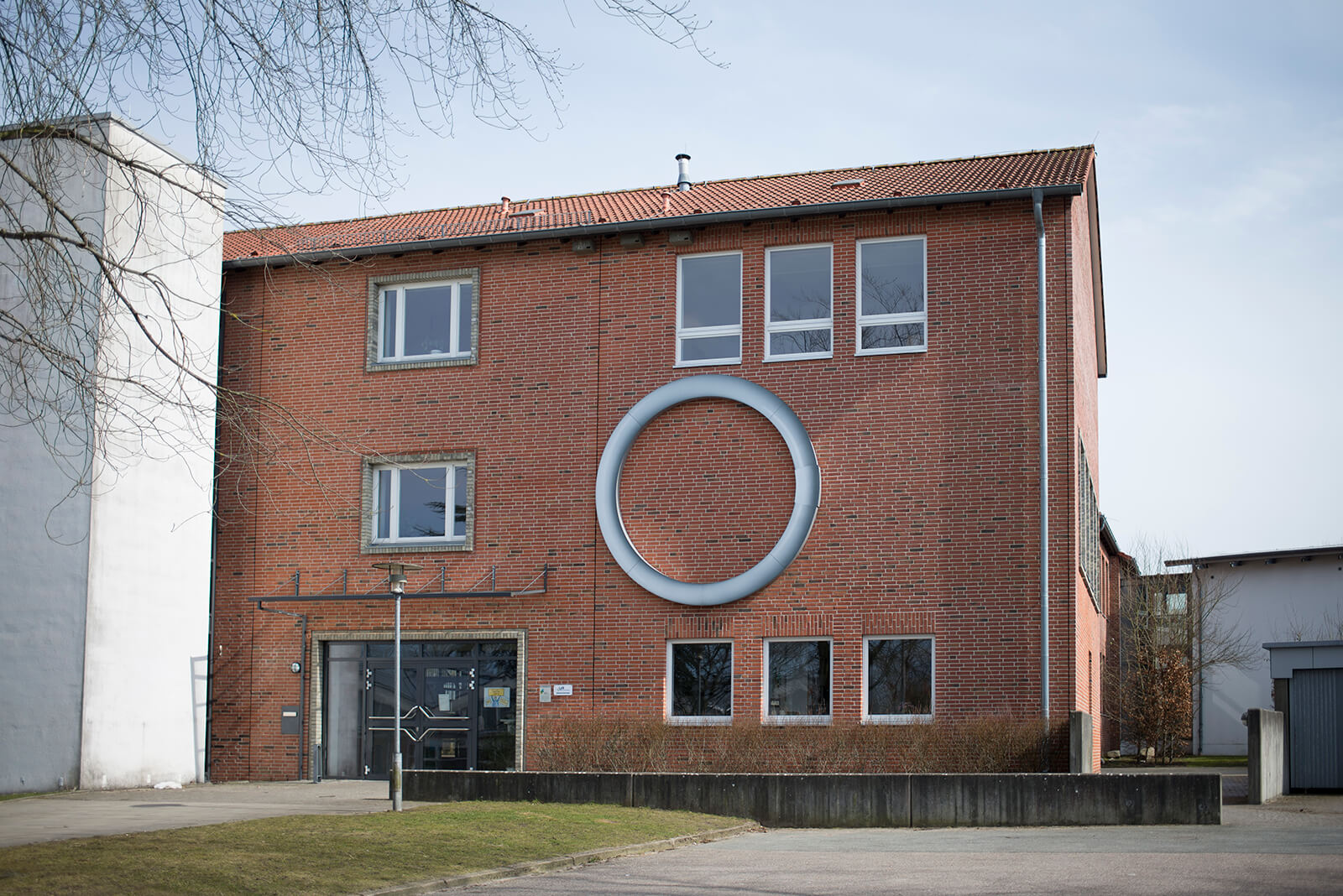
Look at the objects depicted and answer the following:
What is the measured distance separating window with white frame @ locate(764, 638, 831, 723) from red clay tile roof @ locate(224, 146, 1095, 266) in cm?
668

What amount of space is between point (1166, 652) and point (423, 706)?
21848 millimetres

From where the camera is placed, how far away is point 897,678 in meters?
20.9

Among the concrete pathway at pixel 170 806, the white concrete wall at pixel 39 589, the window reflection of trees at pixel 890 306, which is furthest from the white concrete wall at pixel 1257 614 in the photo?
the white concrete wall at pixel 39 589

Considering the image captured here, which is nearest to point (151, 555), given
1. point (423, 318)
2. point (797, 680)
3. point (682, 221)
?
point (423, 318)

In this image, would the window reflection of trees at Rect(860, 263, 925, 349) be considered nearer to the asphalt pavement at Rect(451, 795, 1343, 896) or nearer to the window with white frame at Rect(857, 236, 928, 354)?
the window with white frame at Rect(857, 236, 928, 354)

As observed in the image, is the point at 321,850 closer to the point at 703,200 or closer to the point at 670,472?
the point at 670,472

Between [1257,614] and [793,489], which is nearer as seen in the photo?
[793,489]

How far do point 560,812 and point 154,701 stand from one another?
931cm

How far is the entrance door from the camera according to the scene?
22.9m

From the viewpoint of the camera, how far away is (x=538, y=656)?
2247 centimetres

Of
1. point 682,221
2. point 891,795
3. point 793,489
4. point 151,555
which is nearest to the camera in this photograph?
point 891,795

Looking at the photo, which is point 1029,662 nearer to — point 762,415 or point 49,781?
point 762,415

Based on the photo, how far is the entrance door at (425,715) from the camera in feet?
75.0

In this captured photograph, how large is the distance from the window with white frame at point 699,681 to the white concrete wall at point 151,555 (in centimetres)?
779
